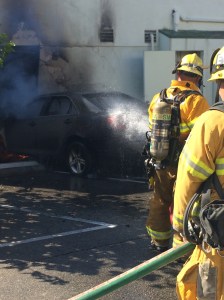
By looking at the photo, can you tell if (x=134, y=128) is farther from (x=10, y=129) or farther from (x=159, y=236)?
(x=159, y=236)

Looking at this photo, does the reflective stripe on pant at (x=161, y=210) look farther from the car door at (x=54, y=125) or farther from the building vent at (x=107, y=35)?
the building vent at (x=107, y=35)

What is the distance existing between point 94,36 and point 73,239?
26.7ft

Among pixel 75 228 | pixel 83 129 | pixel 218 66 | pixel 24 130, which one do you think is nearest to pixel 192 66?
pixel 218 66

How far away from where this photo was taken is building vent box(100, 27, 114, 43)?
1280 centimetres

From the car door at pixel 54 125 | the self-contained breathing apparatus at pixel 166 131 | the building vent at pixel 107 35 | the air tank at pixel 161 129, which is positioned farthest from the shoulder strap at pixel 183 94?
the building vent at pixel 107 35

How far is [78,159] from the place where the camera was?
30.0 feet

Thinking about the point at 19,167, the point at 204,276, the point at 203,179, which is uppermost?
the point at 203,179

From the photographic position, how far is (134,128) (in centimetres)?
865

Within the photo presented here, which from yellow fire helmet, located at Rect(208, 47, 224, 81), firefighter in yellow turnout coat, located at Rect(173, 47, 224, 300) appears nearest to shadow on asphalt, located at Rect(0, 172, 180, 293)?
firefighter in yellow turnout coat, located at Rect(173, 47, 224, 300)

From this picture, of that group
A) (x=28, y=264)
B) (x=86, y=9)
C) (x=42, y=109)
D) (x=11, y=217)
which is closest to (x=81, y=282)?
(x=28, y=264)

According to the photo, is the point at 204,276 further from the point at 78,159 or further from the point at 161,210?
the point at 78,159

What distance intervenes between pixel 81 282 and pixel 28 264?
0.67 m

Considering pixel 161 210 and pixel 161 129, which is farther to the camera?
pixel 161 210

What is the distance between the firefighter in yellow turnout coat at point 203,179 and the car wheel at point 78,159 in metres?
6.25
